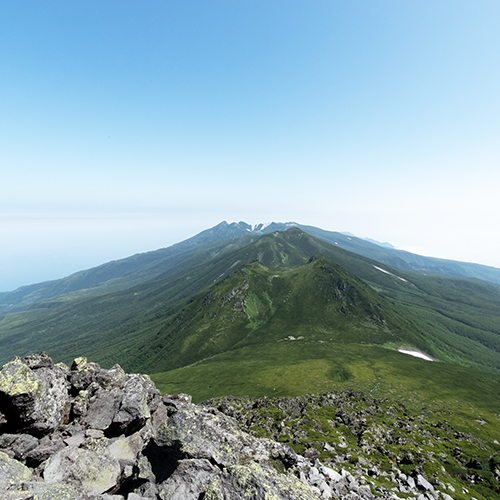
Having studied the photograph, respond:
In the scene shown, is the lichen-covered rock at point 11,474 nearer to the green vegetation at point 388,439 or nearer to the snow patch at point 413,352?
the green vegetation at point 388,439

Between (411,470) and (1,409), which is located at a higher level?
(1,409)

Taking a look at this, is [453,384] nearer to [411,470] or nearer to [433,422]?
[433,422]

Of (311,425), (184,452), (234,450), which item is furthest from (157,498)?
(311,425)

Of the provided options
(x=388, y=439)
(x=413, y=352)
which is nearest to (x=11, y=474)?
(x=388, y=439)

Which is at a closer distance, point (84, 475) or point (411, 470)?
point (84, 475)

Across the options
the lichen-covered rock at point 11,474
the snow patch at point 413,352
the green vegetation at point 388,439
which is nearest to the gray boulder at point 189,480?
the lichen-covered rock at point 11,474
